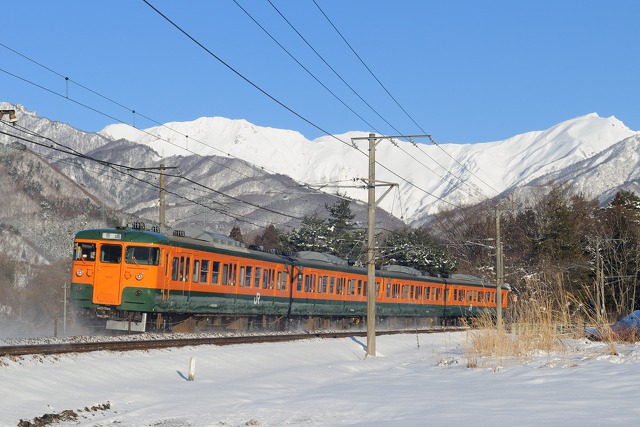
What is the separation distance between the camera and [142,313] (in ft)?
87.4

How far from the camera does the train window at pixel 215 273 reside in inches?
1158

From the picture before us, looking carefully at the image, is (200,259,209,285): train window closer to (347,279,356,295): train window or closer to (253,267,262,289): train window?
(253,267,262,289): train window

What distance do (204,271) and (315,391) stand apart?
42.2 feet

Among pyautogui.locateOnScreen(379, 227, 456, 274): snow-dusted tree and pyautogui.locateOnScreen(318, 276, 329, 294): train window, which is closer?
pyautogui.locateOnScreen(318, 276, 329, 294): train window

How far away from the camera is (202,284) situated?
94.3ft

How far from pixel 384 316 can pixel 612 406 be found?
34.8 metres

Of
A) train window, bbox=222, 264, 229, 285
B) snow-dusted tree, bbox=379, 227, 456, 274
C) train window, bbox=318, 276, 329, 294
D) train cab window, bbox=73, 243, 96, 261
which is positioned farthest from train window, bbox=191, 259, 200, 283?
snow-dusted tree, bbox=379, 227, 456, 274

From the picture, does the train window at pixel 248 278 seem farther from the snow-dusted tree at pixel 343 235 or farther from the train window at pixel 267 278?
the snow-dusted tree at pixel 343 235

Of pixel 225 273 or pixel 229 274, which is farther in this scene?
pixel 229 274

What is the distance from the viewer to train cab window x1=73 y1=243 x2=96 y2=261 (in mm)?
27250

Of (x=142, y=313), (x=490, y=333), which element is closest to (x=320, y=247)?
(x=142, y=313)

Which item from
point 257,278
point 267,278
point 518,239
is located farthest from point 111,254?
point 518,239

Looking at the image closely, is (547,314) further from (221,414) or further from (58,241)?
(58,241)

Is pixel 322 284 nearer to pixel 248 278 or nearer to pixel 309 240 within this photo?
pixel 248 278
